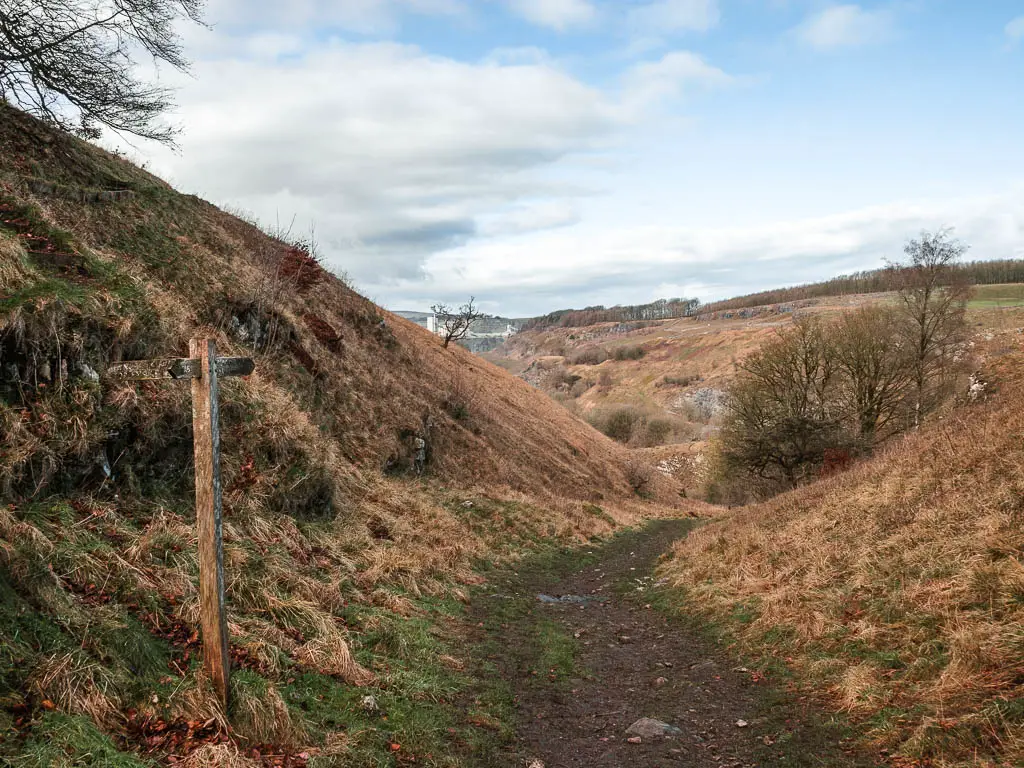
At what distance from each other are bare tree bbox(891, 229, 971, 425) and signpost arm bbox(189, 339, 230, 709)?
2941 centimetres

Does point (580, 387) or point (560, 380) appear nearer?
point (560, 380)

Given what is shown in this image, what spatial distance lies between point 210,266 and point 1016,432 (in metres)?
18.4

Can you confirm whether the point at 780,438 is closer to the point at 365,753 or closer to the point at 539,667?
the point at 539,667

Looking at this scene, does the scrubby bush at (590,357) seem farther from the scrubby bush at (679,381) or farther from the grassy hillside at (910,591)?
the grassy hillside at (910,591)

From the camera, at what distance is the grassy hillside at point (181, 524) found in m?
4.99

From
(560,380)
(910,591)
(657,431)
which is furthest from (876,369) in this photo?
(560,380)

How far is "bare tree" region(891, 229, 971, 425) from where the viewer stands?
87.2ft

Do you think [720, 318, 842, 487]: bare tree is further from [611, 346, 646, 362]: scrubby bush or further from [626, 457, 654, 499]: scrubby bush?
[611, 346, 646, 362]: scrubby bush

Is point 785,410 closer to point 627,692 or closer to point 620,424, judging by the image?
point 627,692

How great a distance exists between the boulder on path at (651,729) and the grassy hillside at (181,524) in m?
1.87

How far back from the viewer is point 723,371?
4754 inches

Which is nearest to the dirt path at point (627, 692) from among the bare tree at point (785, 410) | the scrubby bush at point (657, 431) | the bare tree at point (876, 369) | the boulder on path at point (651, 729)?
the boulder on path at point (651, 729)

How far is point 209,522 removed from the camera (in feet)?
17.0

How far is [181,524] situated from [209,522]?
3.26 meters
